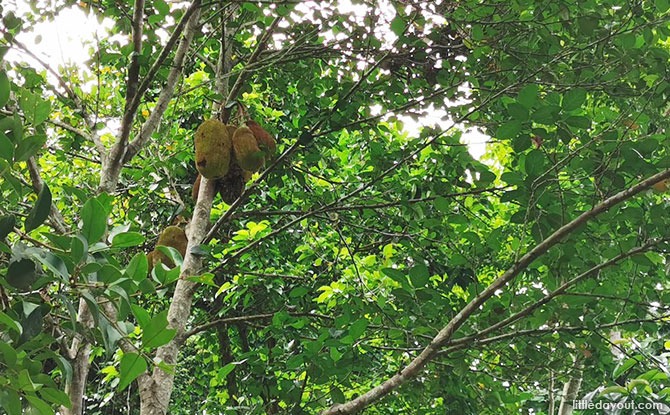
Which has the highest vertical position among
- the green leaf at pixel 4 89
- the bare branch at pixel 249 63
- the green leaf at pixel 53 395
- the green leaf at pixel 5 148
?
the bare branch at pixel 249 63

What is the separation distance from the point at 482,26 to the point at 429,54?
0.78ft

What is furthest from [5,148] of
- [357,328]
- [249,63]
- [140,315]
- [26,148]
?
[249,63]

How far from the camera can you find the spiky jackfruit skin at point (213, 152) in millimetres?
2135

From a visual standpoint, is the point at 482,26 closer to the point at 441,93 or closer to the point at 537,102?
the point at 441,93

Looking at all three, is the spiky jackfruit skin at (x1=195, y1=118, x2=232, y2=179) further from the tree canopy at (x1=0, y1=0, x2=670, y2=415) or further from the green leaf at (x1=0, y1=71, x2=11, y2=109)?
the green leaf at (x1=0, y1=71, x2=11, y2=109)

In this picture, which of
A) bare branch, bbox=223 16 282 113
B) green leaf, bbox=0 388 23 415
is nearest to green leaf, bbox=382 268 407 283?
green leaf, bbox=0 388 23 415

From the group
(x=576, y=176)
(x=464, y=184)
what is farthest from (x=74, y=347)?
(x=576, y=176)

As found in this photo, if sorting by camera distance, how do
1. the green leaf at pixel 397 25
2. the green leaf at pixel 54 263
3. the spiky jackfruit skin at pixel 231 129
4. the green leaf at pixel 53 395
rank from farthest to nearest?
the spiky jackfruit skin at pixel 231 129 → the green leaf at pixel 397 25 → the green leaf at pixel 53 395 → the green leaf at pixel 54 263

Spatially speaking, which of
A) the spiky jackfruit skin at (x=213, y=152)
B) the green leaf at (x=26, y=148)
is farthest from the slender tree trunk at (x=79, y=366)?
the green leaf at (x=26, y=148)

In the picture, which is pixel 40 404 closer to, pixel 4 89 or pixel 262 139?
pixel 4 89

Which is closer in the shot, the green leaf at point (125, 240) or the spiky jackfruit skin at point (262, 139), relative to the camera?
the green leaf at point (125, 240)

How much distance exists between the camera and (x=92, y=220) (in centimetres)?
83

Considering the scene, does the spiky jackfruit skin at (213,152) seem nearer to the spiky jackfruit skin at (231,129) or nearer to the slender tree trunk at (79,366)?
the spiky jackfruit skin at (231,129)

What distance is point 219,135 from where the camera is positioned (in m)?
2.18
